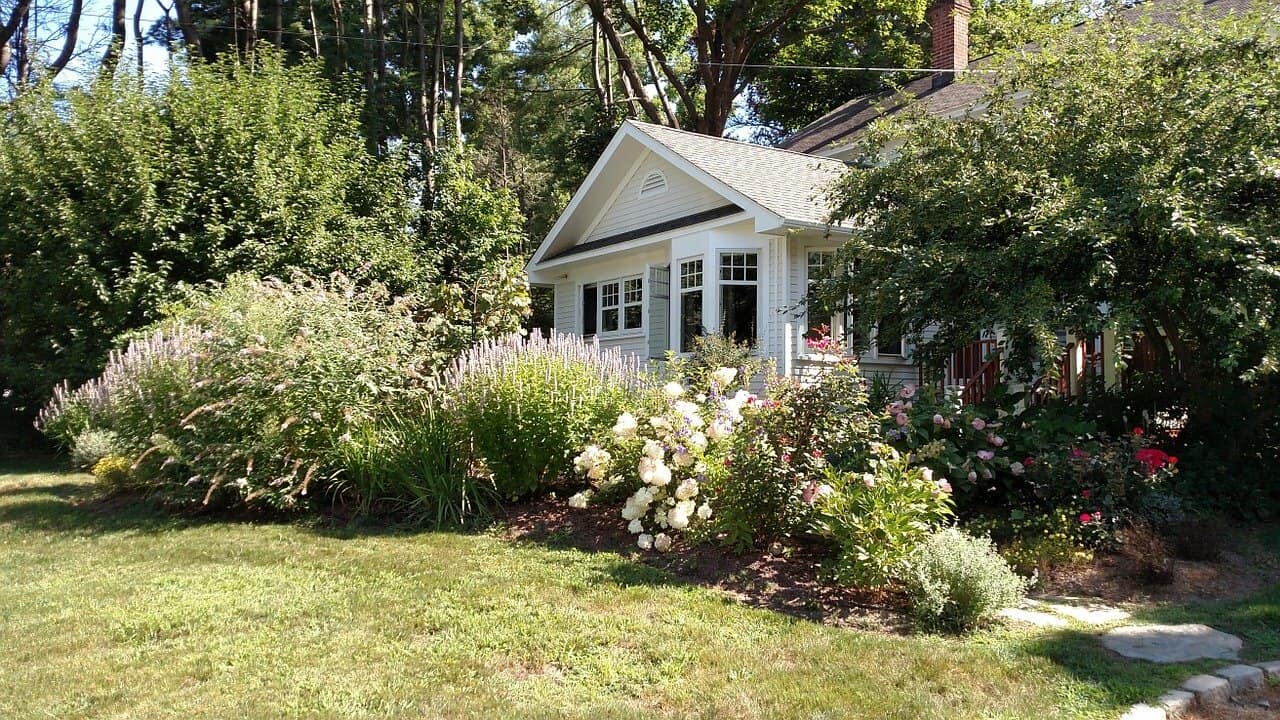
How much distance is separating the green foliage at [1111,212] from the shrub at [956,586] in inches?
81.7

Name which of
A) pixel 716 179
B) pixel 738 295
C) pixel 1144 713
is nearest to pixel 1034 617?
pixel 1144 713

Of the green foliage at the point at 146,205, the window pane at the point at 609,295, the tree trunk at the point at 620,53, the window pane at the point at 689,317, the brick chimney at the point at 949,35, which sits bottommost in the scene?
the window pane at the point at 689,317

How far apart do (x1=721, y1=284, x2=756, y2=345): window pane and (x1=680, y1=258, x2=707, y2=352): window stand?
627 mm

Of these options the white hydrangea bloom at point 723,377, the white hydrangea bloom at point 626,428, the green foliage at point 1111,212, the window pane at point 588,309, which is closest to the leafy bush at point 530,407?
the white hydrangea bloom at point 626,428

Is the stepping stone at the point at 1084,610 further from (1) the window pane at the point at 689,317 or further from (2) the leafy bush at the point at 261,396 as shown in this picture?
(1) the window pane at the point at 689,317

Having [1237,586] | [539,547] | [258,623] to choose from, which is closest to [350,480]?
[539,547]

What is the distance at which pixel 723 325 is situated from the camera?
13.0 m

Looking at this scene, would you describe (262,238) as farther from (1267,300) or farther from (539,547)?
(1267,300)

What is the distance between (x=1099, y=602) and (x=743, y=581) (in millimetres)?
Answer: 2228

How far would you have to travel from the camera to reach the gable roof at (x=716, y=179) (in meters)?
12.0

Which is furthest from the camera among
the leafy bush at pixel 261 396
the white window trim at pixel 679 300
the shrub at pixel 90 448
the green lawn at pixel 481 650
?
the white window trim at pixel 679 300

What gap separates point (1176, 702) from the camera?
366cm

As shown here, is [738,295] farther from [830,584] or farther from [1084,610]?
[1084,610]

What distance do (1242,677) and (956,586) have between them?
1.29 m
